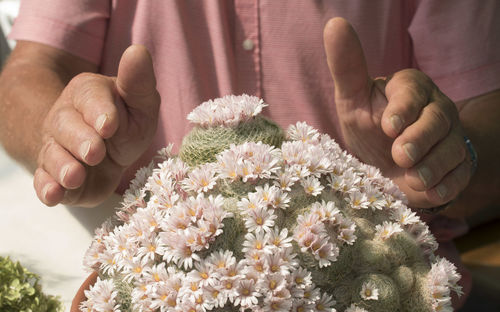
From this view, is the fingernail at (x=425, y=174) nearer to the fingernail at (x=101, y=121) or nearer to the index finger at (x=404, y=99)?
the index finger at (x=404, y=99)

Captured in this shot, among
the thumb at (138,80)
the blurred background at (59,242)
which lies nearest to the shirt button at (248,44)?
the blurred background at (59,242)

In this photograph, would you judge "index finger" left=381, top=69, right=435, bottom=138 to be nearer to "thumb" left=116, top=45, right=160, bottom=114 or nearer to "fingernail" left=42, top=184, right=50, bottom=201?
"thumb" left=116, top=45, right=160, bottom=114

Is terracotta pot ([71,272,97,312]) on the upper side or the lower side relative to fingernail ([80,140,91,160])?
lower

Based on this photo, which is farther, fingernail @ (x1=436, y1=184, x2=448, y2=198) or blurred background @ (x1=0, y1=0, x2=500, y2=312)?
blurred background @ (x1=0, y1=0, x2=500, y2=312)

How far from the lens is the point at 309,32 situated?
1.29 m

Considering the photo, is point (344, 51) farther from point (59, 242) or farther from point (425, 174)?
point (59, 242)

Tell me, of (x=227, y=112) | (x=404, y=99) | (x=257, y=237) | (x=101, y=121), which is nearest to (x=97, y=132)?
(x=101, y=121)

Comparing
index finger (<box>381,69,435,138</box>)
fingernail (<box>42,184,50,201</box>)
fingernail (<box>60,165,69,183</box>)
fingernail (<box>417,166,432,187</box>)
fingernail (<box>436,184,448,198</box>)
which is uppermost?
index finger (<box>381,69,435,138</box>)

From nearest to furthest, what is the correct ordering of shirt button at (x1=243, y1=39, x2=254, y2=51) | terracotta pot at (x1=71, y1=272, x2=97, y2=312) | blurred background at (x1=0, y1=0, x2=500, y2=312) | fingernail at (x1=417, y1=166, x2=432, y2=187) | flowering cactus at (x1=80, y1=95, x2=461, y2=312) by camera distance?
flowering cactus at (x1=80, y1=95, x2=461, y2=312)
terracotta pot at (x1=71, y1=272, x2=97, y2=312)
fingernail at (x1=417, y1=166, x2=432, y2=187)
blurred background at (x1=0, y1=0, x2=500, y2=312)
shirt button at (x1=243, y1=39, x2=254, y2=51)

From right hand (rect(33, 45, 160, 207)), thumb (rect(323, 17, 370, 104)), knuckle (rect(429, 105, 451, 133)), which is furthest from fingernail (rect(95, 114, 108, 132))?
knuckle (rect(429, 105, 451, 133))

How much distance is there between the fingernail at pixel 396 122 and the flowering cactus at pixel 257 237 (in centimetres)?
9

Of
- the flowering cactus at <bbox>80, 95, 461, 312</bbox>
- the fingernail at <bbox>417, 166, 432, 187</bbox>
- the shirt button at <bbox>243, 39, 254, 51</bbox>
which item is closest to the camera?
the flowering cactus at <bbox>80, 95, 461, 312</bbox>

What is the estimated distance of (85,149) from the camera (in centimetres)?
65

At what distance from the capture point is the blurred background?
0.94 meters
